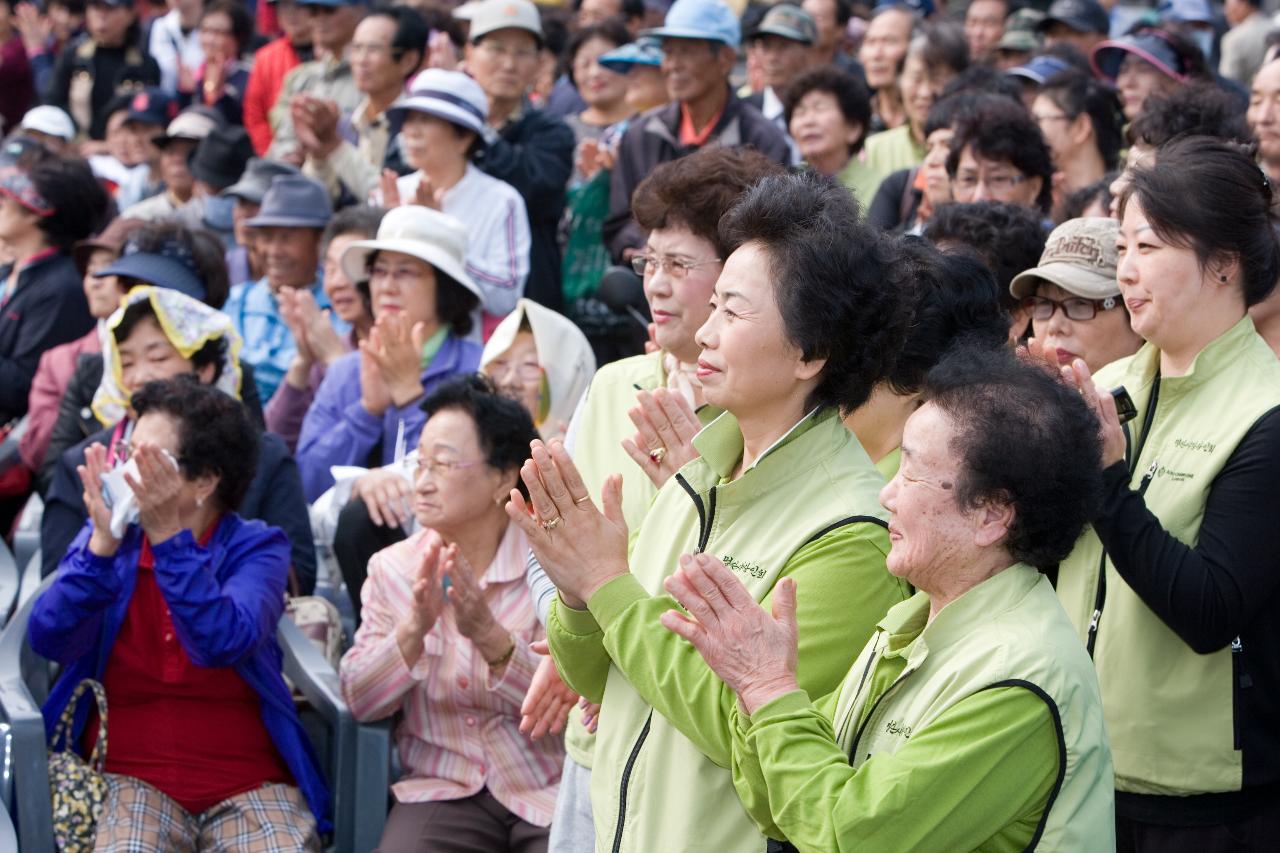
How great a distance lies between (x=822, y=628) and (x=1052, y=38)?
21.5 ft

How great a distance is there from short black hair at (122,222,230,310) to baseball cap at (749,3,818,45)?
3269 mm

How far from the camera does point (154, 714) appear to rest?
4.29m

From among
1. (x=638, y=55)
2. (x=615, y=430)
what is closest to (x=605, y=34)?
(x=638, y=55)

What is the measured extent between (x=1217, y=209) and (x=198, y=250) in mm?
4047

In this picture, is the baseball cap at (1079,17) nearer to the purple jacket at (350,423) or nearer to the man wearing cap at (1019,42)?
the man wearing cap at (1019,42)

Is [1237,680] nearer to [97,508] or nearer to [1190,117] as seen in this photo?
[1190,117]

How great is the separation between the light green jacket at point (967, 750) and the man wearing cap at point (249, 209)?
5.34 meters

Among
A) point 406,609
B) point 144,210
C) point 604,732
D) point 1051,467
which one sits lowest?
point 144,210

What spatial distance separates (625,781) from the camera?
8.89ft

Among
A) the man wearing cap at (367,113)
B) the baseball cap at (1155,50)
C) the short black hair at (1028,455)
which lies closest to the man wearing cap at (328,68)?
the man wearing cap at (367,113)

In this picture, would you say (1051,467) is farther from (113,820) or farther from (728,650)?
(113,820)

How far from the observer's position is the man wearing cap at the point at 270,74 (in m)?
9.76

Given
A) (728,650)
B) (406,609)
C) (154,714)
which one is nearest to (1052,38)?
(406,609)

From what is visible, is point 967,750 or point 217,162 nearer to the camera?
point 967,750
